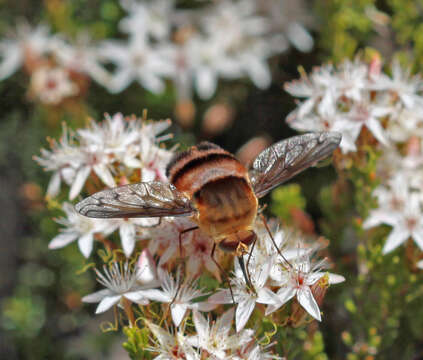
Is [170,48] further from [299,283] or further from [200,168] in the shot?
[299,283]

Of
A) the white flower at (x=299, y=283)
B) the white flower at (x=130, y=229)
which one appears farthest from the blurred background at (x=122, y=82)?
the white flower at (x=299, y=283)

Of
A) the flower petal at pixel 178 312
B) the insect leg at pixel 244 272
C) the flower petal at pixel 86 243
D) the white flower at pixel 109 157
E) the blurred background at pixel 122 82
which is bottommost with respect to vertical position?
the blurred background at pixel 122 82

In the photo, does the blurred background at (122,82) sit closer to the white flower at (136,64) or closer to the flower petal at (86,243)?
the white flower at (136,64)

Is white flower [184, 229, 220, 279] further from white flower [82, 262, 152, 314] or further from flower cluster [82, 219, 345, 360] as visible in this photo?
white flower [82, 262, 152, 314]

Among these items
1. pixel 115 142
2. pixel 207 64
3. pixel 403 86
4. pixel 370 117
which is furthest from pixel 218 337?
pixel 207 64

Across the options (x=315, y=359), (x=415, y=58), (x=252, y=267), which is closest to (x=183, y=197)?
(x=252, y=267)

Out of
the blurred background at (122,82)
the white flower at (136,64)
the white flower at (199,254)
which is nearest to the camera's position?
the white flower at (199,254)

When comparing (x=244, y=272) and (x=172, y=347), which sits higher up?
(x=244, y=272)
